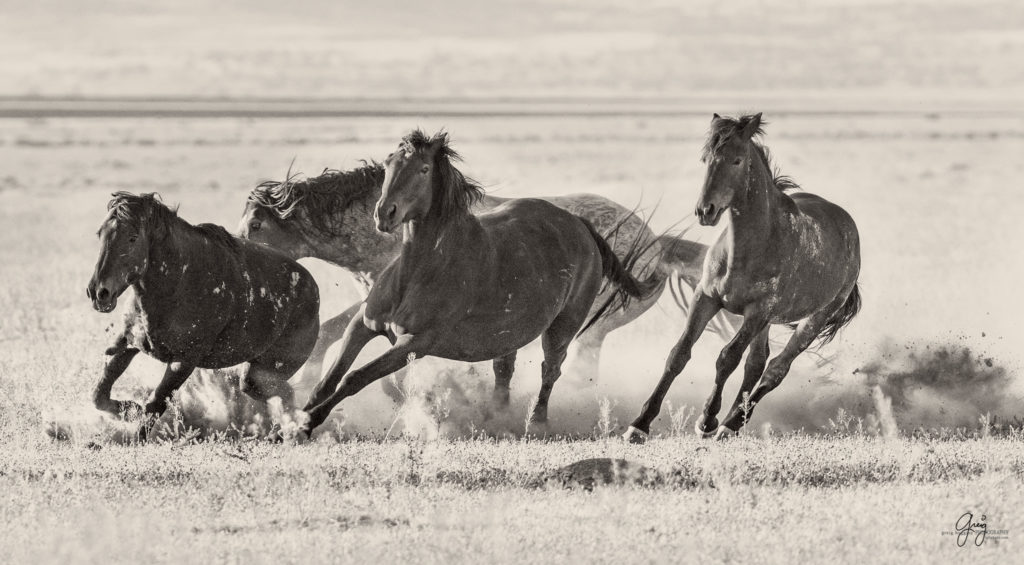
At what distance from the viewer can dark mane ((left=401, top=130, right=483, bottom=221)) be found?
8.52 m

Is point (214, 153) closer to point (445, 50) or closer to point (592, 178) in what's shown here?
point (592, 178)

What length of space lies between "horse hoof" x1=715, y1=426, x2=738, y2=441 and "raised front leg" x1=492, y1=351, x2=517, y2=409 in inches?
61.4

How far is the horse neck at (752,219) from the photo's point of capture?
30.2ft

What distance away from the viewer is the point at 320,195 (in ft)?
35.1

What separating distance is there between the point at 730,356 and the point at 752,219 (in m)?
0.82

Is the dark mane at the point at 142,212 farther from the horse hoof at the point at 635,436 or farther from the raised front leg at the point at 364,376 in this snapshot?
the horse hoof at the point at 635,436

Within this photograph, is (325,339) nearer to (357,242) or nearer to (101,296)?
(357,242)

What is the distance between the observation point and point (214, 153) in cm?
4066

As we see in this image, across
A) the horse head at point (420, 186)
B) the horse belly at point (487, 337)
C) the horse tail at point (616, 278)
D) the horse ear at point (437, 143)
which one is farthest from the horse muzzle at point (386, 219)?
the horse tail at point (616, 278)

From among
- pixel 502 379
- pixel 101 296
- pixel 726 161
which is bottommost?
pixel 502 379

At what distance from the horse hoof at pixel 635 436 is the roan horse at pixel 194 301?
6.38 feet

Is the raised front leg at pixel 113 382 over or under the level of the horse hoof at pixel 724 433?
over

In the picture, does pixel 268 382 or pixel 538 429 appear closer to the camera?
pixel 268 382

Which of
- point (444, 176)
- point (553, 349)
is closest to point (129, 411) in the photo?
point (444, 176)
